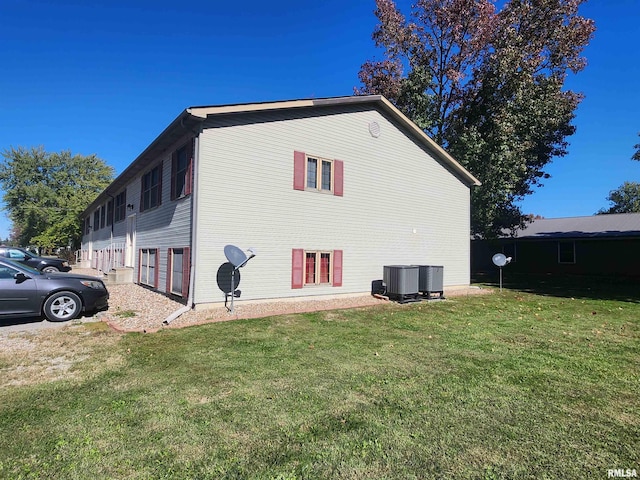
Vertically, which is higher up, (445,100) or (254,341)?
(445,100)

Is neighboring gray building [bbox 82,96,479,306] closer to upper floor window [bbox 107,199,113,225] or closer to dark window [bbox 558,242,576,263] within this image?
upper floor window [bbox 107,199,113,225]

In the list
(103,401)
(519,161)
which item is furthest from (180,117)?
(519,161)

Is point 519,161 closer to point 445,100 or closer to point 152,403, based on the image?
point 445,100

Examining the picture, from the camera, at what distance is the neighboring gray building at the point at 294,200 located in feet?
31.3

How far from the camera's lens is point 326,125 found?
1172cm

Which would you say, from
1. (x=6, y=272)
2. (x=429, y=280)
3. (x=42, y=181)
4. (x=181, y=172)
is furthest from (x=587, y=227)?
(x=42, y=181)

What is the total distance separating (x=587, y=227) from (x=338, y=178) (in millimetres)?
21762

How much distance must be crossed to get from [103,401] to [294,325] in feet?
14.1

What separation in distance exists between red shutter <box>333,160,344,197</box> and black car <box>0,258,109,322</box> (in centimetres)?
718

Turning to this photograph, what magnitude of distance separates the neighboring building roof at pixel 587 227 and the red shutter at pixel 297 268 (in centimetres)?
1728

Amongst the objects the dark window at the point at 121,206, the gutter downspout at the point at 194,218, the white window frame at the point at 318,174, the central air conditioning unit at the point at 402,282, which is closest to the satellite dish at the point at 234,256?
the gutter downspout at the point at 194,218

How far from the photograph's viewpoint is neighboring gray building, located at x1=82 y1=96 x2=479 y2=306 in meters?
9.53

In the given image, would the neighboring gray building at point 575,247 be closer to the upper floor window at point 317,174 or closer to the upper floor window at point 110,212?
the upper floor window at point 317,174

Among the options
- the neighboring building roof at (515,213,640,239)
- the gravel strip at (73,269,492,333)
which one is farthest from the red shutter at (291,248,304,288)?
the neighboring building roof at (515,213,640,239)
